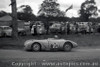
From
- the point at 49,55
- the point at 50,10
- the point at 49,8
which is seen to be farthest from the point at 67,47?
the point at 49,8

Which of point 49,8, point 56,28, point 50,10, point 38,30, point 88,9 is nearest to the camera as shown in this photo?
point 38,30

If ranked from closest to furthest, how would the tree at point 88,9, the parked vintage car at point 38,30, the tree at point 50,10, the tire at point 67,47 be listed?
the tire at point 67,47 < the parked vintage car at point 38,30 < the tree at point 50,10 < the tree at point 88,9

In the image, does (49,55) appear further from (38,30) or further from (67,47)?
(38,30)

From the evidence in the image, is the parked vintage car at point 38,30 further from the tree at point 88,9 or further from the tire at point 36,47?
the tree at point 88,9

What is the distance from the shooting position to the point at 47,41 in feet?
46.1

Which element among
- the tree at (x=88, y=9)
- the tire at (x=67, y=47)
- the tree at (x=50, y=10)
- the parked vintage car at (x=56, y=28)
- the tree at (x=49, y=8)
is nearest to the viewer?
the tire at (x=67, y=47)

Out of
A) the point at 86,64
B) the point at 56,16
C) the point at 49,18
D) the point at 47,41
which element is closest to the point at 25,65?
the point at 86,64

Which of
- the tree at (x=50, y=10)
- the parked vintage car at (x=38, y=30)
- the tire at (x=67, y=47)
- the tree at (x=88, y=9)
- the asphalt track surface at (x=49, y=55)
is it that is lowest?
the asphalt track surface at (x=49, y=55)

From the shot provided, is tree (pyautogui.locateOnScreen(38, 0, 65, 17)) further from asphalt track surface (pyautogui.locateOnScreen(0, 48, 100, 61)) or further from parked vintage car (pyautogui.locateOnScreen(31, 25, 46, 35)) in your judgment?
asphalt track surface (pyautogui.locateOnScreen(0, 48, 100, 61))

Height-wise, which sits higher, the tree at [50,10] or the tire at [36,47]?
the tree at [50,10]

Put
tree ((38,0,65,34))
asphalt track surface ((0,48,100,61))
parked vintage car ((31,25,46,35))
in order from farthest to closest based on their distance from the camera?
1. tree ((38,0,65,34))
2. parked vintage car ((31,25,46,35))
3. asphalt track surface ((0,48,100,61))

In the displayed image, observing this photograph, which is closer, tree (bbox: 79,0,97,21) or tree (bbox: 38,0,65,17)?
tree (bbox: 38,0,65,17)

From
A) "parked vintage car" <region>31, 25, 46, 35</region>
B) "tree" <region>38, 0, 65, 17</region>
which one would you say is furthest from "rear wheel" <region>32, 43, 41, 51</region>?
"tree" <region>38, 0, 65, 17</region>

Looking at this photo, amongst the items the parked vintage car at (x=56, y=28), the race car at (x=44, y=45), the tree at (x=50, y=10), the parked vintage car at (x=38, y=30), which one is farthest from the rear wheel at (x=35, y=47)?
the tree at (x=50, y=10)
